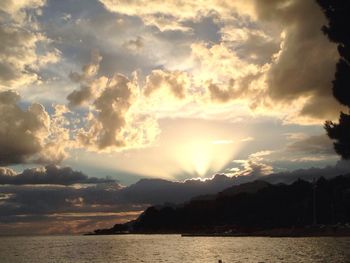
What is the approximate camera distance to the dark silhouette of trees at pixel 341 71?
159 ft

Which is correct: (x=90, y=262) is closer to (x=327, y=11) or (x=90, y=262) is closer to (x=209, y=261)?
(x=209, y=261)

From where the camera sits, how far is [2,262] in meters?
128

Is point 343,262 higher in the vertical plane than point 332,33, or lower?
lower

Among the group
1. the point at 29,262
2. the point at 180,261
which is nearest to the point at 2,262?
the point at 29,262

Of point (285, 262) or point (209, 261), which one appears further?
point (209, 261)

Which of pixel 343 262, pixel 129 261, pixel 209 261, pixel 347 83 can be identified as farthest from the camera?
pixel 129 261

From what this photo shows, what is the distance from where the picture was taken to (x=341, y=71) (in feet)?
161

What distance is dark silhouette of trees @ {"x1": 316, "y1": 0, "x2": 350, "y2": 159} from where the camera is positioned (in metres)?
48.5

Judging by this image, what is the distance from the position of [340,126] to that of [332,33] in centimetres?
962

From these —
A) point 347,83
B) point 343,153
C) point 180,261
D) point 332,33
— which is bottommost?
point 180,261

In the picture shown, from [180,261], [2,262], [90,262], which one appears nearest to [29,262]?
[2,262]

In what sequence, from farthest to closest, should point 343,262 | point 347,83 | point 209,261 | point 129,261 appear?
point 129,261 → point 209,261 → point 343,262 → point 347,83

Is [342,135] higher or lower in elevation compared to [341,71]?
lower

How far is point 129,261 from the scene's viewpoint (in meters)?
124
